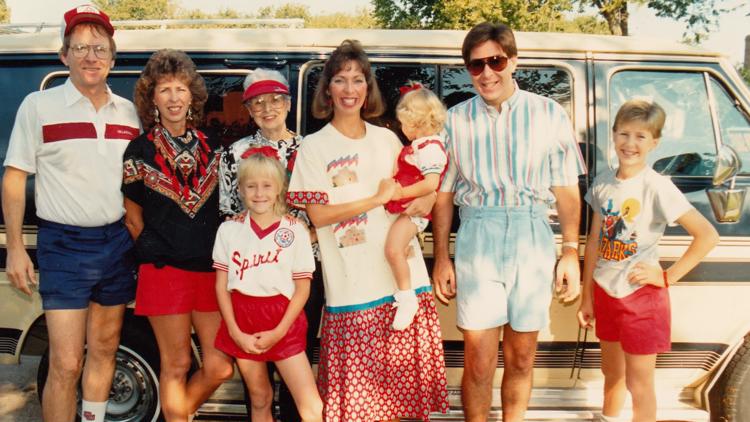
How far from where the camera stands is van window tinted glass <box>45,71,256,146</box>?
137 inches

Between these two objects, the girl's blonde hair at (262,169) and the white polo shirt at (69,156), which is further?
the white polo shirt at (69,156)

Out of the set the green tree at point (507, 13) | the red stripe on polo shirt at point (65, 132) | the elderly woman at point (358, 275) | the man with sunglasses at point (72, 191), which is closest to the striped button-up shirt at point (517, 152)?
the elderly woman at point (358, 275)

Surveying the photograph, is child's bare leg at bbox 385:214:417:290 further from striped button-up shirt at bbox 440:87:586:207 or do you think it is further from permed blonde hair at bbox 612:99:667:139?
permed blonde hair at bbox 612:99:667:139

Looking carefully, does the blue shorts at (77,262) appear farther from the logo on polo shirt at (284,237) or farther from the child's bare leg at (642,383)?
the child's bare leg at (642,383)

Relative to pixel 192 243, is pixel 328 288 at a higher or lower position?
lower

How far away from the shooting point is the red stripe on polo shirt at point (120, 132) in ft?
9.87

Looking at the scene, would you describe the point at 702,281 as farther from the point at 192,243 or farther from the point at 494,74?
the point at 192,243

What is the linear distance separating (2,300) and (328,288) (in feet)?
6.83

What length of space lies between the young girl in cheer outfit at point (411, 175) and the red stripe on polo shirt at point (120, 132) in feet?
4.57

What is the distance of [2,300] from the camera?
351cm

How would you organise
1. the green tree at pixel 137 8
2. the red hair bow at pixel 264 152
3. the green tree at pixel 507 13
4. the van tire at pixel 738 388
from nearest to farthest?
1. the red hair bow at pixel 264 152
2. the van tire at pixel 738 388
3. the green tree at pixel 507 13
4. the green tree at pixel 137 8

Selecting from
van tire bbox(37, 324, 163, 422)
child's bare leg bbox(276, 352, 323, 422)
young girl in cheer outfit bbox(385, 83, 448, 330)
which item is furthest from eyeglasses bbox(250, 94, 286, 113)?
van tire bbox(37, 324, 163, 422)

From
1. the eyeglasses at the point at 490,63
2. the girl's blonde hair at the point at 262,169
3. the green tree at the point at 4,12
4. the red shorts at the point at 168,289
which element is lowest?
the red shorts at the point at 168,289

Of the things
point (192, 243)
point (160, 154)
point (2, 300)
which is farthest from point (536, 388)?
point (2, 300)
